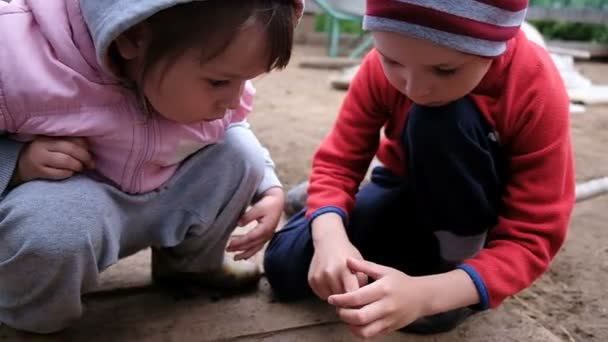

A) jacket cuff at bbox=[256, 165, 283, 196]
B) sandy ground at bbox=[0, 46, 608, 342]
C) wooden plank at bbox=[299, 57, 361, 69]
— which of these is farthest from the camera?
wooden plank at bbox=[299, 57, 361, 69]

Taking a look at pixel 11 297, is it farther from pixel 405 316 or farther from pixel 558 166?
pixel 558 166

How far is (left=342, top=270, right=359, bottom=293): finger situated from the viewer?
3.29 feet

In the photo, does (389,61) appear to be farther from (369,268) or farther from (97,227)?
(97,227)

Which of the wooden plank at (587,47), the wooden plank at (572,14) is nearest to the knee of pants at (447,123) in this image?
the wooden plank at (587,47)

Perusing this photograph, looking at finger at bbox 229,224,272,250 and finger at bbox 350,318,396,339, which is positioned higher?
finger at bbox 350,318,396,339

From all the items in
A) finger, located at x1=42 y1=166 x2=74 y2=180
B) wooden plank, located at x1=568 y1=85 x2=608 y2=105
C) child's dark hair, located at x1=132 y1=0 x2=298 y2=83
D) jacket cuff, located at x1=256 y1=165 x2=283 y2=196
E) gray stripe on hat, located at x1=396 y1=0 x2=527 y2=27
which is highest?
gray stripe on hat, located at x1=396 y1=0 x2=527 y2=27

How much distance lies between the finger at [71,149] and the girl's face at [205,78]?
0.12 meters

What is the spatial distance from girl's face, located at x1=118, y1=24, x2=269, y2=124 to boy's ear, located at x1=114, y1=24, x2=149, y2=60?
0.08 feet

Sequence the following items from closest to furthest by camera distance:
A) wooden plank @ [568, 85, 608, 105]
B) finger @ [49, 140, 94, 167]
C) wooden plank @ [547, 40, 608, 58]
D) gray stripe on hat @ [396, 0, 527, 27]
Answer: gray stripe on hat @ [396, 0, 527, 27], finger @ [49, 140, 94, 167], wooden plank @ [568, 85, 608, 105], wooden plank @ [547, 40, 608, 58]

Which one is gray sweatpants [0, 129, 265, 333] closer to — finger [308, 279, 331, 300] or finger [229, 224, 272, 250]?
finger [229, 224, 272, 250]

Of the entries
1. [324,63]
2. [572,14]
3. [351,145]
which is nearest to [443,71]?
[351,145]

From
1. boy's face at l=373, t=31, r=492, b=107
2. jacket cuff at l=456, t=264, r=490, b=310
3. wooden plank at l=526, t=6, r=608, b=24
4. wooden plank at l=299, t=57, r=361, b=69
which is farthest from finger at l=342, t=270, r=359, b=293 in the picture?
wooden plank at l=526, t=6, r=608, b=24

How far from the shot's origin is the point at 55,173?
1022 mm

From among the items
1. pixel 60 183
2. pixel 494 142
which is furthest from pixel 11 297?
pixel 494 142
